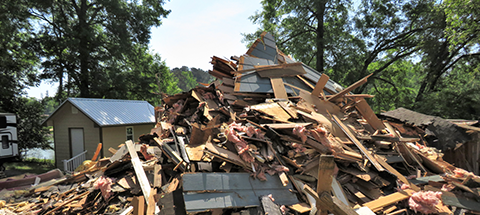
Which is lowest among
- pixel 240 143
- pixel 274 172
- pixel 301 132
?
pixel 274 172

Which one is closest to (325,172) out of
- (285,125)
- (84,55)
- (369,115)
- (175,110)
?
(285,125)

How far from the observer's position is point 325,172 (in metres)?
2.25

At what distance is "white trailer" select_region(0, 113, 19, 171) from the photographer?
1113cm

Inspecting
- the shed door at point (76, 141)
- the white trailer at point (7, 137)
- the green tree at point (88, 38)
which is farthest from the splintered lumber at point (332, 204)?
the green tree at point (88, 38)

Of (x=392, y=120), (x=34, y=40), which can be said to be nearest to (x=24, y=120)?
(x=34, y=40)

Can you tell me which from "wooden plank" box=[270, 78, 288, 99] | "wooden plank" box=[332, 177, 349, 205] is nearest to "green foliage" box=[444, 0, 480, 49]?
"wooden plank" box=[270, 78, 288, 99]

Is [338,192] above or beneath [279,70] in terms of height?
beneath

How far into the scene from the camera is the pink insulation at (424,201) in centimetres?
340

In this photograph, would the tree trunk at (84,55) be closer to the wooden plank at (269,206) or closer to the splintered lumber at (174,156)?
the splintered lumber at (174,156)

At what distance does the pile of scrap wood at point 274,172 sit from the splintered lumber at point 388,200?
0.05 feet

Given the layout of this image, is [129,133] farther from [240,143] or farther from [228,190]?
[228,190]

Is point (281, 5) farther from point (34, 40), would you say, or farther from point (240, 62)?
point (34, 40)

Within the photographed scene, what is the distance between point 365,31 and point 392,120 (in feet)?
41.0

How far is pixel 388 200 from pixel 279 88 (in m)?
3.56
